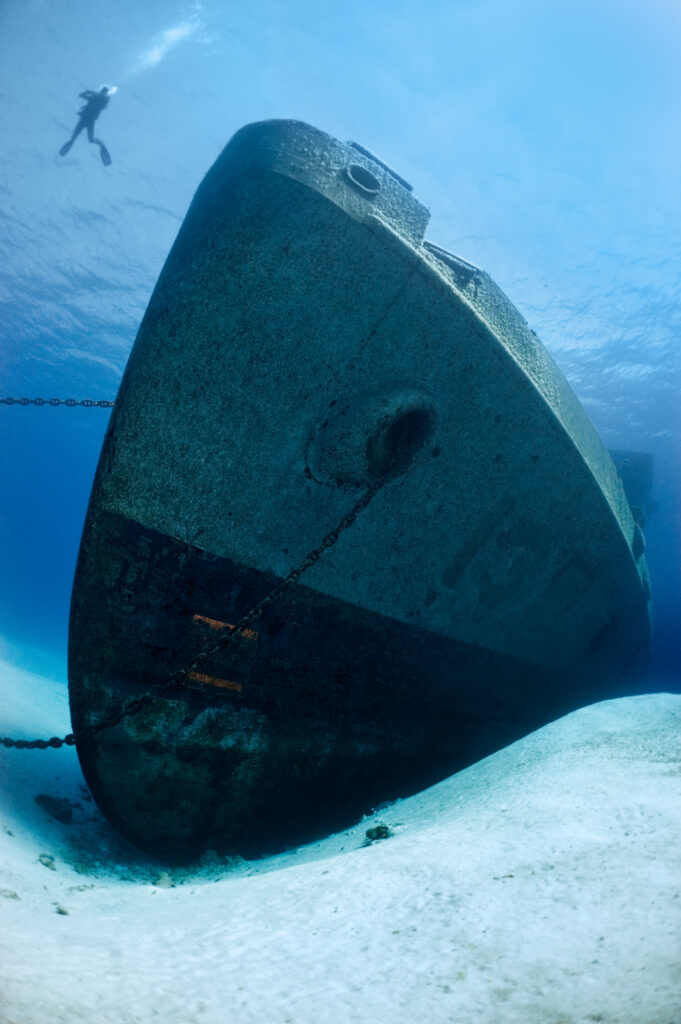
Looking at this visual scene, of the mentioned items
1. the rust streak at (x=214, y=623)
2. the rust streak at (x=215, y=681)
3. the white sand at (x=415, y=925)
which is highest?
the rust streak at (x=214, y=623)

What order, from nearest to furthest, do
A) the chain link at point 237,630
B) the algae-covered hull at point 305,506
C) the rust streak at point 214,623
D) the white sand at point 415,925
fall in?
the white sand at point 415,925
the algae-covered hull at point 305,506
the chain link at point 237,630
the rust streak at point 214,623

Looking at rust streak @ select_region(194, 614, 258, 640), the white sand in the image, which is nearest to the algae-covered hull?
rust streak @ select_region(194, 614, 258, 640)

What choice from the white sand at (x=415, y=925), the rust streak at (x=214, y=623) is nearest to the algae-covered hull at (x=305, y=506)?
the rust streak at (x=214, y=623)

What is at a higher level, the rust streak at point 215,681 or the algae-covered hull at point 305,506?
the algae-covered hull at point 305,506

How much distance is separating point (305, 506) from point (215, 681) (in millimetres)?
1166

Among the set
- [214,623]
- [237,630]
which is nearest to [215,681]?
[214,623]

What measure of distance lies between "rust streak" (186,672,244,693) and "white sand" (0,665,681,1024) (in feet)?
3.07

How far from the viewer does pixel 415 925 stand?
1323mm

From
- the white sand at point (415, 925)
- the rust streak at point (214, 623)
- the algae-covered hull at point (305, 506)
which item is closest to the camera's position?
the white sand at point (415, 925)

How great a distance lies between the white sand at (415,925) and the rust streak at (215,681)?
0.94m

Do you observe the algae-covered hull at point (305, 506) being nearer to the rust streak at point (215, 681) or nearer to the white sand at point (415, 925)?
the rust streak at point (215, 681)

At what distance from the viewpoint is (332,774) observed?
126 inches

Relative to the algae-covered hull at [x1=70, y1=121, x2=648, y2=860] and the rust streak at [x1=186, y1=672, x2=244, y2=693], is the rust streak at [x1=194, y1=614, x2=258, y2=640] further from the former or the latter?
the rust streak at [x1=186, y1=672, x2=244, y2=693]

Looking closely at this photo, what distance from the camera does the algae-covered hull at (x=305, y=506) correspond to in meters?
2.34
